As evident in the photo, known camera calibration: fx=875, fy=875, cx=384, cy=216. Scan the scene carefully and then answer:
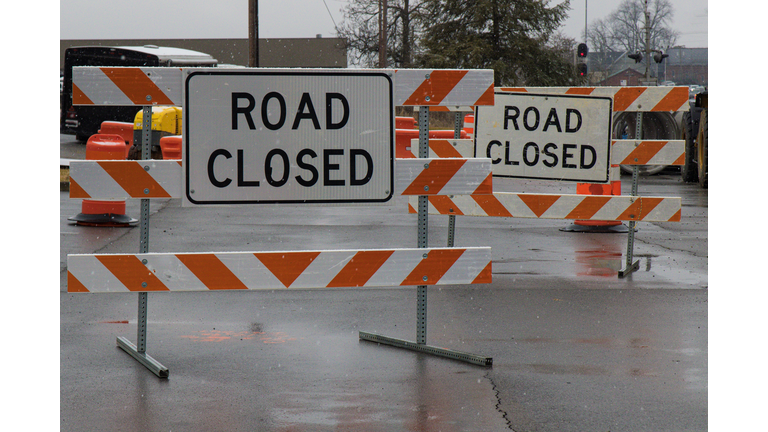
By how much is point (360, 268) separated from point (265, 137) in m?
0.97

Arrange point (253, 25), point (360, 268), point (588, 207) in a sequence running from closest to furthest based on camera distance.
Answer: point (360, 268) < point (588, 207) < point (253, 25)

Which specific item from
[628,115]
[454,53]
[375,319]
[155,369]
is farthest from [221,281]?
[454,53]

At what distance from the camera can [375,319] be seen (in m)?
6.59

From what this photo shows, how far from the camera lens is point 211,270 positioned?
5109 millimetres

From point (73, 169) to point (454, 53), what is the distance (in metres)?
49.9

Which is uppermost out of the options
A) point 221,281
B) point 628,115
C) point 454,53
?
point 454,53

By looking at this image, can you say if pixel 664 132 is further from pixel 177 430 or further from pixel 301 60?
pixel 301 60

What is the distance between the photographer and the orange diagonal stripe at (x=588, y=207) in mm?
8008

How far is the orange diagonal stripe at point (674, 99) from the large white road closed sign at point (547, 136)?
2.25 feet

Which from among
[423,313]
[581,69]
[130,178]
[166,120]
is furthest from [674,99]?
[581,69]

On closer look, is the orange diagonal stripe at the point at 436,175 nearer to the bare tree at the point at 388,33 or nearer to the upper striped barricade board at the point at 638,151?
the upper striped barricade board at the point at 638,151

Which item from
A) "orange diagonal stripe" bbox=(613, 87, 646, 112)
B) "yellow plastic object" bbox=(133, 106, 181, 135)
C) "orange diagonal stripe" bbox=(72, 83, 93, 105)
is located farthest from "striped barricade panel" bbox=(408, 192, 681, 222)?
"yellow plastic object" bbox=(133, 106, 181, 135)

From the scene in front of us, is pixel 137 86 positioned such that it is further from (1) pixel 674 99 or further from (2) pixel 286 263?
(1) pixel 674 99

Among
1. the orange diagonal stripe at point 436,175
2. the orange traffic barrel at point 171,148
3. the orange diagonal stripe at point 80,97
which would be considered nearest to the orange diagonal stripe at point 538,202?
the orange diagonal stripe at point 436,175
